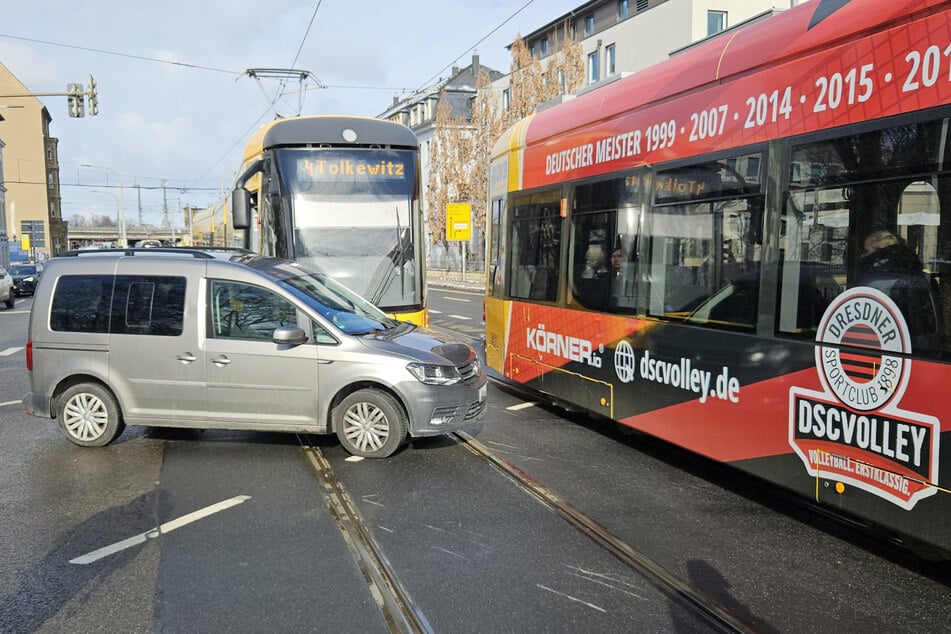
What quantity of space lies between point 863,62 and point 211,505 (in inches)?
198

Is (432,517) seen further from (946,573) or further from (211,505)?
(946,573)

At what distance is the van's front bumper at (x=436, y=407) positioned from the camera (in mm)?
6516

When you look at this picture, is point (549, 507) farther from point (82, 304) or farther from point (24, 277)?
point (24, 277)

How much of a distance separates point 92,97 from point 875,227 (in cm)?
2296

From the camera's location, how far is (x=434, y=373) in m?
6.59

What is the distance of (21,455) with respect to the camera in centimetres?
686

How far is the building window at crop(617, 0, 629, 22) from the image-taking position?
133 ft

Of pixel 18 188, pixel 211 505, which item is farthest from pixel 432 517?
pixel 18 188

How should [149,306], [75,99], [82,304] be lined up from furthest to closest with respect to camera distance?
[75,99], [82,304], [149,306]

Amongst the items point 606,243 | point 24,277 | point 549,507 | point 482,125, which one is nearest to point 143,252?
point 606,243

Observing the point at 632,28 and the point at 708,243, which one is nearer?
the point at 708,243


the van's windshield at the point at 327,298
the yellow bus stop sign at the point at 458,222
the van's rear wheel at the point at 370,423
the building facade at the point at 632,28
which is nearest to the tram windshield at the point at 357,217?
the van's windshield at the point at 327,298

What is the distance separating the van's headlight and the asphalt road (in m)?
0.70

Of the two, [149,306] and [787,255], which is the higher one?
[787,255]
